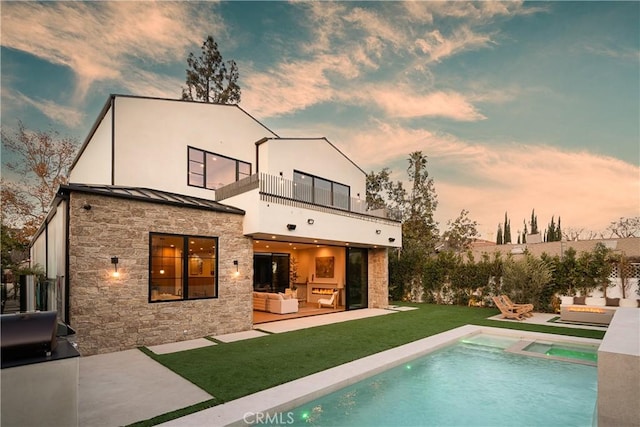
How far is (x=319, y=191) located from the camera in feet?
48.2

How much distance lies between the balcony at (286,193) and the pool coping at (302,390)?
559cm

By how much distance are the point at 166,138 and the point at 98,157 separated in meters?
3.03

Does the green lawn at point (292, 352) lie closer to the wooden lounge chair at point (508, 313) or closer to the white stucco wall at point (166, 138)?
the wooden lounge chair at point (508, 313)

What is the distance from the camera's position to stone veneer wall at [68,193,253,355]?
24.4 ft

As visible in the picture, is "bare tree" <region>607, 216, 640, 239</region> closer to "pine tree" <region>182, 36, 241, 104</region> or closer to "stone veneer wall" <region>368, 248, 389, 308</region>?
"stone veneer wall" <region>368, 248, 389, 308</region>

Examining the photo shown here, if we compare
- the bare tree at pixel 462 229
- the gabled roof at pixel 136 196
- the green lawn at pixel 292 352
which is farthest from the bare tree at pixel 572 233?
the gabled roof at pixel 136 196

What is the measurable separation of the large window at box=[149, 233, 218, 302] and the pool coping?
477 centimetres

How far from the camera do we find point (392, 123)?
14.8 meters

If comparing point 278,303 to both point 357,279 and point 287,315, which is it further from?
point 357,279

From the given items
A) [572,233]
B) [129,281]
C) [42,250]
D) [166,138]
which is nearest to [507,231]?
[572,233]

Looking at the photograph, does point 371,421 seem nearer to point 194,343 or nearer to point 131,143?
point 194,343

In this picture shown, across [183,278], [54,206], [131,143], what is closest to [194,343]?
[183,278]

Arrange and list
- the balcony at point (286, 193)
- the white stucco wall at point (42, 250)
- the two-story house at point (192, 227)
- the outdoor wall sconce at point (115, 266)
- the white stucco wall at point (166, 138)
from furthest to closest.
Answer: the white stucco wall at point (42, 250), the white stucco wall at point (166, 138), the balcony at point (286, 193), the outdoor wall sconce at point (115, 266), the two-story house at point (192, 227)

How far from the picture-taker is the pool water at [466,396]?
15.9ft
